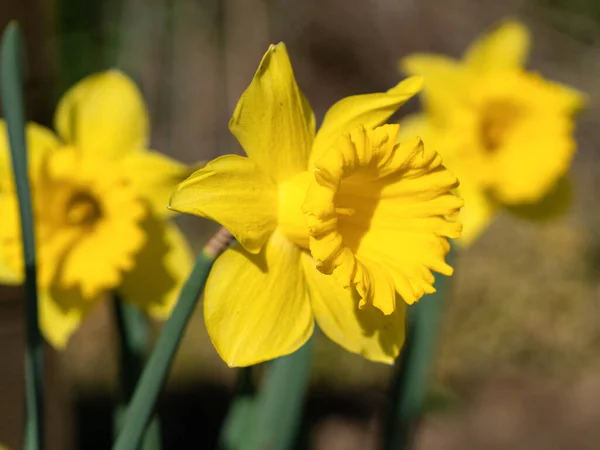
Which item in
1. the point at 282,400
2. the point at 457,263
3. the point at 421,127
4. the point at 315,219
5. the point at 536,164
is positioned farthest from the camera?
the point at 457,263

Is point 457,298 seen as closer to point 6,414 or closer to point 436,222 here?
point 6,414

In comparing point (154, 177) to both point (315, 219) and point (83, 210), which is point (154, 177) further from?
point (315, 219)

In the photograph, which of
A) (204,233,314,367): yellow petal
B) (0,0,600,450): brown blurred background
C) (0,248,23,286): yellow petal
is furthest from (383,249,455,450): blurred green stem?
(0,248,23,286): yellow petal

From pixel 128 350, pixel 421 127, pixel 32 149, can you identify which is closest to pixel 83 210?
pixel 32 149

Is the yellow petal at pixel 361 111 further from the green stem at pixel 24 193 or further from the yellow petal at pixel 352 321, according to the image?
the green stem at pixel 24 193

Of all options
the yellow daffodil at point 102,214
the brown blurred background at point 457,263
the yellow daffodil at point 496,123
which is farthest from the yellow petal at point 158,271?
the yellow daffodil at point 496,123

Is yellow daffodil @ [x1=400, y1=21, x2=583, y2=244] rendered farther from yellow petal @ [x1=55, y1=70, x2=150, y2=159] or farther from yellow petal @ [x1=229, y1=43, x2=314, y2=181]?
yellow petal @ [x1=229, y1=43, x2=314, y2=181]

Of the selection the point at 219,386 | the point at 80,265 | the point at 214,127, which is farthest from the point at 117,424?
the point at 214,127
